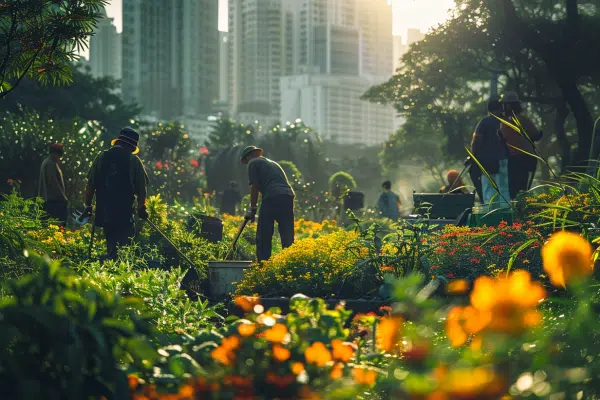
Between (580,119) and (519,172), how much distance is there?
25.7ft

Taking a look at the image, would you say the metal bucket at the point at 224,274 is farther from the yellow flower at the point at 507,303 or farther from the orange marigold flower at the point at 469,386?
the orange marigold flower at the point at 469,386

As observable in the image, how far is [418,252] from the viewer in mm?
7914

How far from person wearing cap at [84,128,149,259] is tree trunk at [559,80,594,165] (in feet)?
34.7

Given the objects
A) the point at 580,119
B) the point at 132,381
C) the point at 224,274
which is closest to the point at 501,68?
the point at 580,119

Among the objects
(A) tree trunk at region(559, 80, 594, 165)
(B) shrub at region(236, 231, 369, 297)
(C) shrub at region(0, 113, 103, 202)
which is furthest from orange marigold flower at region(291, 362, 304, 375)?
(C) shrub at region(0, 113, 103, 202)

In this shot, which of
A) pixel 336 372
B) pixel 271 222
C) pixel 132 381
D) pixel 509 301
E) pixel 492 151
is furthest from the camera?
pixel 492 151

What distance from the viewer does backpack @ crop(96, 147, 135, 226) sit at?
10375 millimetres

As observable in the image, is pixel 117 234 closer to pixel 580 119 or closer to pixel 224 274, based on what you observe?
pixel 224 274

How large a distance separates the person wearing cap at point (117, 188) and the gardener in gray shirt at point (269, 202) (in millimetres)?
1420

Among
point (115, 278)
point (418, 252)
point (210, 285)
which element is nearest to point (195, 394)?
point (115, 278)

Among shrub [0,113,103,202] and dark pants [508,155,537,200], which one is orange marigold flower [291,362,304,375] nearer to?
dark pants [508,155,537,200]

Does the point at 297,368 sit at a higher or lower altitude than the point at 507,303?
lower

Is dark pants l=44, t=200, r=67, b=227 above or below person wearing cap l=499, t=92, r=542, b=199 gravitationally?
below

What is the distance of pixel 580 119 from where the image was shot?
19.5m
